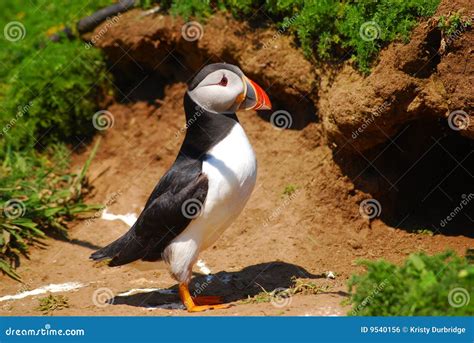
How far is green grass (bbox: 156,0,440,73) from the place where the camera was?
7.20m

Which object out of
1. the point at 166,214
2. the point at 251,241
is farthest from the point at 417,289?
the point at 251,241

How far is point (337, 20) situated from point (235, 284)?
2929 millimetres

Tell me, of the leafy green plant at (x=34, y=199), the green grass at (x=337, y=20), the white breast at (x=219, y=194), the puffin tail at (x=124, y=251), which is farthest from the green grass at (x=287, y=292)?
the leafy green plant at (x=34, y=199)

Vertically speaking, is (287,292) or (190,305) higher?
(287,292)

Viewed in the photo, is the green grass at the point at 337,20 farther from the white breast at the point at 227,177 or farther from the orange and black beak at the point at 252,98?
the white breast at the point at 227,177

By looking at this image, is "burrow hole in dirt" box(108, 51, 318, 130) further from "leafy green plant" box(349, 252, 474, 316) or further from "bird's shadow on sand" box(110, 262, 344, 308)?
"leafy green plant" box(349, 252, 474, 316)

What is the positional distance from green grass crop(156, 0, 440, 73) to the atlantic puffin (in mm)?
1479

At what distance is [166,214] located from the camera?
6.42 m

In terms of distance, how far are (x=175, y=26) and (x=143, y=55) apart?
763mm

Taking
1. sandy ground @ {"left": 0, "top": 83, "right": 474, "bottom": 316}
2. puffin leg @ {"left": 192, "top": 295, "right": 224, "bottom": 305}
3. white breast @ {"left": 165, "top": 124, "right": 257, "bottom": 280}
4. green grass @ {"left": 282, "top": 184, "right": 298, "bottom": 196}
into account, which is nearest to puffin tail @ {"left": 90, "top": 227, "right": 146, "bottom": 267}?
sandy ground @ {"left": 0, "top": 83, "right": 474, "bottom": 316}

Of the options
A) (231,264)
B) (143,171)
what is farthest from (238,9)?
(231,264)

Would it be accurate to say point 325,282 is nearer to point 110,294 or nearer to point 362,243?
point 362,243

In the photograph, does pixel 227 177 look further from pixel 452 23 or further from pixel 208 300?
pixel 452 23

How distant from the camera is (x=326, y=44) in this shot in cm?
790
